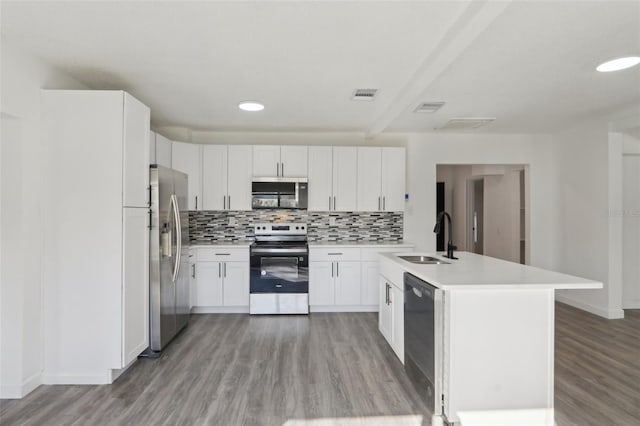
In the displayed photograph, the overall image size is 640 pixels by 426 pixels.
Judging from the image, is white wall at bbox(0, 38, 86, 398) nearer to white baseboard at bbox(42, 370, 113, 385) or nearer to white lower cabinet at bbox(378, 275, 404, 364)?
white baseboard at bbox(42, 370, 113, 385)

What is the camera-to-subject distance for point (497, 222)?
20.7 feet

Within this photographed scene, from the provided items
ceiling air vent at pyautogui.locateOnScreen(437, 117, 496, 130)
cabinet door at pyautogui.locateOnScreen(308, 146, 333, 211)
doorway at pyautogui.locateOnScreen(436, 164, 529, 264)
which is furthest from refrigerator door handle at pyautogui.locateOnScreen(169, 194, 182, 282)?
doorway at pyautogui.locateOnScreen(436, 164, 529, 264)

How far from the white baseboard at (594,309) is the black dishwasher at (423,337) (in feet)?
10.4

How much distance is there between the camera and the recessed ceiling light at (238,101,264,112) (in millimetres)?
3740

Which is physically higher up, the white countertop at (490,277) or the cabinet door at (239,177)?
the cabinet door at (239,177)

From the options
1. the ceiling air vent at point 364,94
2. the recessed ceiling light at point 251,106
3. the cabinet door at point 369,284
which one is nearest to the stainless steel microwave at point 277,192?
the recessed ceiling light at point 251,106

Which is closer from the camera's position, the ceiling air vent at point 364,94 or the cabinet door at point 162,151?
the ceiling air vent at point 364,94

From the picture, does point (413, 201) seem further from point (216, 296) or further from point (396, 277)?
point (216, 296)

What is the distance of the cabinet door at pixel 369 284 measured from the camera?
15.2 ft

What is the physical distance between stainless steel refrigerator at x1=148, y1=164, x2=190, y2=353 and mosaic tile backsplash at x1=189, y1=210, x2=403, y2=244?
50.7 inches

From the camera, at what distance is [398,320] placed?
3.01m

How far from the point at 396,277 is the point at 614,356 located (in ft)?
6.96

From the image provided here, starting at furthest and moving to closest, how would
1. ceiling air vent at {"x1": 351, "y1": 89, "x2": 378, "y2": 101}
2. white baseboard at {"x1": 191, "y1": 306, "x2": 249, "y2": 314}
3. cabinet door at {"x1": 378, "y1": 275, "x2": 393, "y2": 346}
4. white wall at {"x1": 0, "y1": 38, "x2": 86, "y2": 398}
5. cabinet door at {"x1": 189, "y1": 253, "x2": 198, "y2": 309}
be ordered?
1. white baseboard at {"x1": 191, "y1": 306, "x2": 249, "y2": 314}
2. cabinet door at {"x1": 189, "y1": 253, "x2": 198, "y2": 309}
3. ceiling air vent at {"x1": 351, "y1": 89, "x2": 378, "y2": 101}
4. cabinet door at {"x1": 378, "y1": 275, "x2": 393, "y2": 346}
5. white wall at {"x1": 0, "y1": 38, "x2": 86, "y2": 398}

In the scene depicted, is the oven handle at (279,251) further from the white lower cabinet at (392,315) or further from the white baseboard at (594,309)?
the white baseboard at (594,309)
